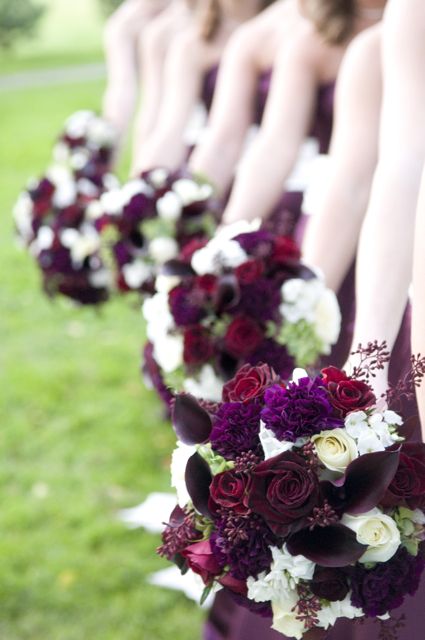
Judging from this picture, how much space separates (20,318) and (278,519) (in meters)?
5.90

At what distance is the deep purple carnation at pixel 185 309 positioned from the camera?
2373 mm

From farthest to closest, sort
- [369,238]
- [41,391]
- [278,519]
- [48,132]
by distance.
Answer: [48,132] → [41,391] → [369,238] → [278,519]

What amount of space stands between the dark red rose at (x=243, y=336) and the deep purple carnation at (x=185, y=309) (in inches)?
4.2

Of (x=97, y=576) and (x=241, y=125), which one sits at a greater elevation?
(x=241, y=125)

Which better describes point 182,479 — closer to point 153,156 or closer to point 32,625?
point 32,625

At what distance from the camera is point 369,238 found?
199 cm

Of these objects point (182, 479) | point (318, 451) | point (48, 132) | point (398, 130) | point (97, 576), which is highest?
point (398, 130)

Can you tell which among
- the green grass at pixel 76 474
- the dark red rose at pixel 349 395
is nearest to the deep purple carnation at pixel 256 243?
the dark red rose at pixel 349 395

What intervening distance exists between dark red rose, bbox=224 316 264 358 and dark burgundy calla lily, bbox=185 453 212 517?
30.1 inches

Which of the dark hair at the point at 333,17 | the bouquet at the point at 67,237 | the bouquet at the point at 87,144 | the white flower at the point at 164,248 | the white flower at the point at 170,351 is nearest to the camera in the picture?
the white flower at the point at 170,351

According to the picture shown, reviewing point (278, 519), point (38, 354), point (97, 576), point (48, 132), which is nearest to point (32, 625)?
point (97, 576)

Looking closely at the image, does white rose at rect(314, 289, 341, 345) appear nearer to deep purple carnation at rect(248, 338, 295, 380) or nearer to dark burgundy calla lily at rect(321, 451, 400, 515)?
deep purple carnation at rect(248, 338, 295, 380)

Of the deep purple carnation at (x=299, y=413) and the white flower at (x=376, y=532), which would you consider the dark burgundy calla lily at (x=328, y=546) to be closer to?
the white flower at (x=376, y=532)

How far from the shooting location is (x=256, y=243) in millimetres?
2404
